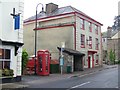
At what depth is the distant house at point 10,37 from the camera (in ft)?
59.3

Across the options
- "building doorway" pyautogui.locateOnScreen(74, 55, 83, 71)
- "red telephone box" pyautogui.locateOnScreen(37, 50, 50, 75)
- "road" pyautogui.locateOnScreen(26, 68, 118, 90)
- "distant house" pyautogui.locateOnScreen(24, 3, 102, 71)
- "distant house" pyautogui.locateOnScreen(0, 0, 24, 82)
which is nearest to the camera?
"road" pyautogui.locateOnScreen(26, 68, 118, 90)

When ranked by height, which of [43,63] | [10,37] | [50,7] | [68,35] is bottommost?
[43,63]

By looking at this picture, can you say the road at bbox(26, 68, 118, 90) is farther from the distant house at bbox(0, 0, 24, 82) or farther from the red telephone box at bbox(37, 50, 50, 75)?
the red telephone box at bbox(37, 50, 50, 75)

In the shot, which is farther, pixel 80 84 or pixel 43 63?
pixel 43 63

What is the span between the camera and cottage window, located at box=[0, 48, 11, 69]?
17.9 m

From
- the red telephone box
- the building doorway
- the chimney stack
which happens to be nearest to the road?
the red telephone box

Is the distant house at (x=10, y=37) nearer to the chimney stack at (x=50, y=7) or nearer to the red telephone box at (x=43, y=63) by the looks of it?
the red telephone box at (x=43, y=63)

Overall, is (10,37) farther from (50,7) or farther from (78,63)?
(50,7)

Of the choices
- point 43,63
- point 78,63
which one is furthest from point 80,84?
point 78,63

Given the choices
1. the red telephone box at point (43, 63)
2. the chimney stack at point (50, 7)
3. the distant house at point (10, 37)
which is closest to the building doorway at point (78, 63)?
the red telephone box at point (43, 63)

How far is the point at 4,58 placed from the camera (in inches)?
715

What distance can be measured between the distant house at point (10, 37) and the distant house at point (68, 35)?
11.3 metres

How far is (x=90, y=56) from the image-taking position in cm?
3972

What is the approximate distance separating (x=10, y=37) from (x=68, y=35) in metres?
16.1
